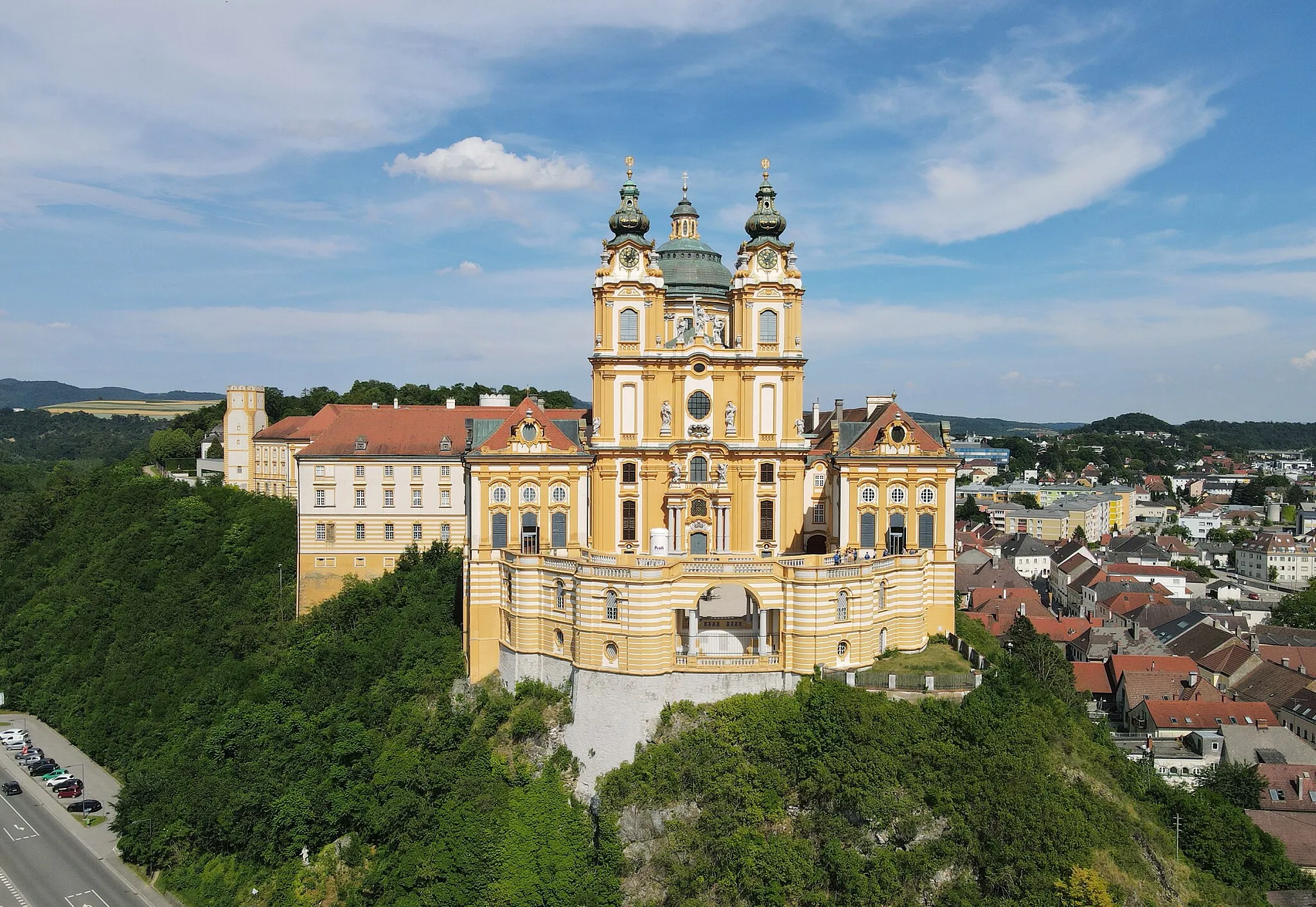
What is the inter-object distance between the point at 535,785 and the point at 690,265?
2724 cm

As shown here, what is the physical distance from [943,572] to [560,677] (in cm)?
1819

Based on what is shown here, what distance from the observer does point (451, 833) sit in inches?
1494

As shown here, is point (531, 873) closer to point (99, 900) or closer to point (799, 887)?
point (799, 887)

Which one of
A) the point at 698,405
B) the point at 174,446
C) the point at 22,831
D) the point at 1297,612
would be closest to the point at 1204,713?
the point at 1297,612

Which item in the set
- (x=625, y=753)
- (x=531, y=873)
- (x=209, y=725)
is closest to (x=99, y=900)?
(x=209, y=725)

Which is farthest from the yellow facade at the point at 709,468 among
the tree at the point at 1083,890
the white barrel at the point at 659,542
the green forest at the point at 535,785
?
the tree at the point at 1083,890

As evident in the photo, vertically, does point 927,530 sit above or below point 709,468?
below

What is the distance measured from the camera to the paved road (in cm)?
4403

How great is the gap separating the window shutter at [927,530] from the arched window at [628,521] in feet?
43.3

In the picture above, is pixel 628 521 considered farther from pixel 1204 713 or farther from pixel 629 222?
pixel 1204 713

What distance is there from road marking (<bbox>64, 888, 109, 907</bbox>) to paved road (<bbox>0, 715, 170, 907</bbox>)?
0.03 m

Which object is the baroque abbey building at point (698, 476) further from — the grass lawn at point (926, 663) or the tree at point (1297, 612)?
the tree at point (1297, 612)

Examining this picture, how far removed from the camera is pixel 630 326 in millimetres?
45938

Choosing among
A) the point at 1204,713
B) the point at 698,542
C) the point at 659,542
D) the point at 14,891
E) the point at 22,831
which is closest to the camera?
the point at 659,542
